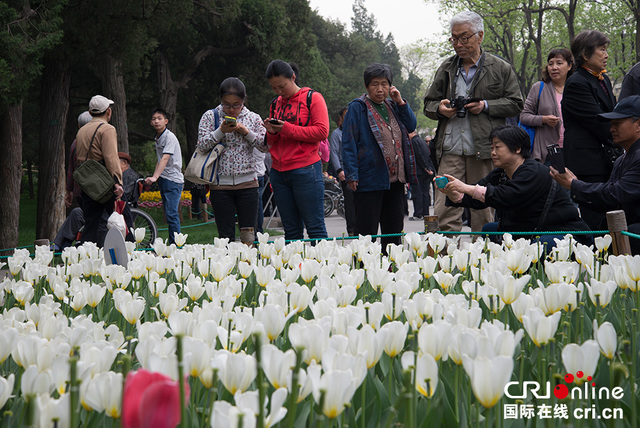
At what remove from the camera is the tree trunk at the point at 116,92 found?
14.1m

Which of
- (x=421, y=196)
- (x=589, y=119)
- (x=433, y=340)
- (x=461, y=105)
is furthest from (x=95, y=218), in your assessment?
(x=421, y=196)

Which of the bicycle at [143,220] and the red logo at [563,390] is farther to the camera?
the bicycle at [143,220]

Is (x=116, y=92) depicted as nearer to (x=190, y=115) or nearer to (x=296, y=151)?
(x=190, y=115)

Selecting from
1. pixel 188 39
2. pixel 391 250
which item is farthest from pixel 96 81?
pixel 391 250

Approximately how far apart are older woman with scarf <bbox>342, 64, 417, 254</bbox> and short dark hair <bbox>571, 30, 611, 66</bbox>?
1395mm

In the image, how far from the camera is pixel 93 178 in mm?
5781

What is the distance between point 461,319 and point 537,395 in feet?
0.95

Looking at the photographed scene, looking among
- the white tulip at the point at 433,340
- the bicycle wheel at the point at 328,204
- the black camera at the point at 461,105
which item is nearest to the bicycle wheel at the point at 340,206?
the bicycle wheel at the point at 328,204

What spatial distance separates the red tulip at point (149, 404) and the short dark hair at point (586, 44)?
5.09 meters

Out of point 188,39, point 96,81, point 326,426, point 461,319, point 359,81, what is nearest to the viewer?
point 326,426

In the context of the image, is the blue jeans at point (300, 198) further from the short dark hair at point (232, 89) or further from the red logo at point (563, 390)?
the red logo at point (563, 390)

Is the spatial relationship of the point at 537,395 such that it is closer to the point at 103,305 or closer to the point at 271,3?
the point at 103,305

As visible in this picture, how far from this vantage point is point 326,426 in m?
1.55

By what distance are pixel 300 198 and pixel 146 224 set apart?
4845 millimetres
